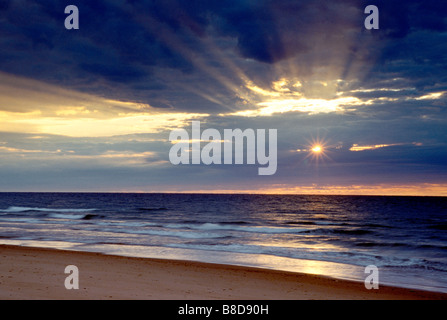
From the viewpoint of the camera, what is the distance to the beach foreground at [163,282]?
32.0ft

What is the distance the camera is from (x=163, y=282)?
11656 mm

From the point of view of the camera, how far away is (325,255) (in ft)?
69.4

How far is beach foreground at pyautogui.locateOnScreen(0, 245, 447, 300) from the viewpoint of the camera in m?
9.77

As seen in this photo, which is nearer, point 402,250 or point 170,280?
point 170,280

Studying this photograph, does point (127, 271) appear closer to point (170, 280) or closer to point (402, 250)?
point (170, 280)

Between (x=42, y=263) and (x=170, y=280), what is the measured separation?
5.41m

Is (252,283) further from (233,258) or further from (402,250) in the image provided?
(402,250)
